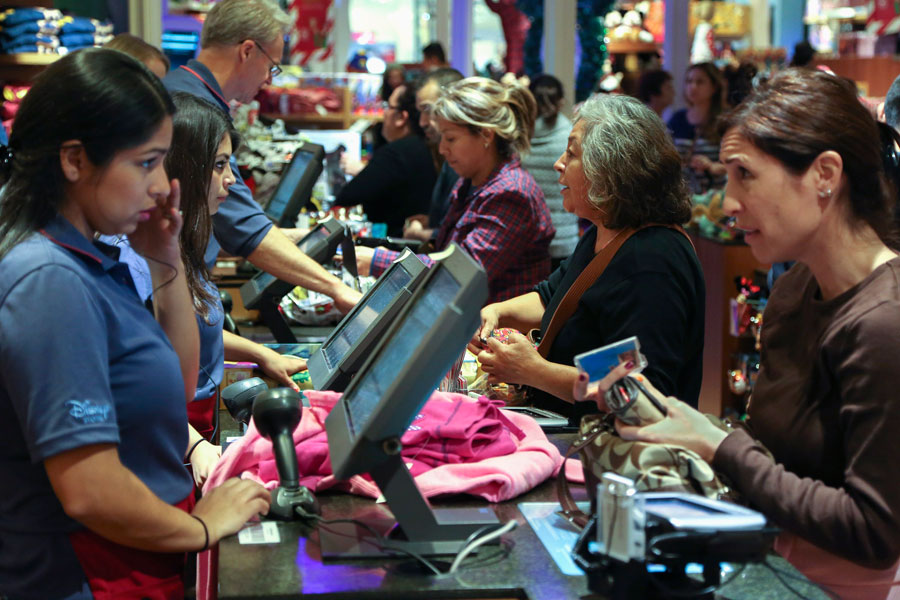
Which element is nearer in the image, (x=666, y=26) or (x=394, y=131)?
(x=394, y=131)

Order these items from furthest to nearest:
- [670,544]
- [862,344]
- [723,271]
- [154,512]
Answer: [723,271]
[862,344]
[154,512]
[670,544]

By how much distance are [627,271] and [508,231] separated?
131 cm

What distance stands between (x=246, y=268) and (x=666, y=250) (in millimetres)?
2660

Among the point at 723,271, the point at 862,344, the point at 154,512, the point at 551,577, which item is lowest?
the point at 723,271

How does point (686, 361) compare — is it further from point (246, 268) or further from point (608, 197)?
point (246, 268)

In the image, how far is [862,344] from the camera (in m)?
1.66

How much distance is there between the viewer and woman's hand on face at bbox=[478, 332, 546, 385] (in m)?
2.50

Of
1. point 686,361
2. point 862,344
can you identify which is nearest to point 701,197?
point 686,361

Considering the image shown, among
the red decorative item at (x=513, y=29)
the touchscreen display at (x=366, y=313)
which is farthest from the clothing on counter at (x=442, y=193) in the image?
the red decorative item at (x=513, y=29)

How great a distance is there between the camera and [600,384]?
1622 millimetres

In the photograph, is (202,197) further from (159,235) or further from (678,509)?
(678,509)

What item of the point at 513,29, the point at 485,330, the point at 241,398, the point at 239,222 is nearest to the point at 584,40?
the point at 513,29

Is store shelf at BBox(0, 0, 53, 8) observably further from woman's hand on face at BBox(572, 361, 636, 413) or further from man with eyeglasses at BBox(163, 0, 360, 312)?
woman's hand on face at BBox(572, 361, 636, 413)

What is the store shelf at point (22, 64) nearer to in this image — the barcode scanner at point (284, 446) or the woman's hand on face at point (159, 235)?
the woman's hand on face at point (159, 235)
